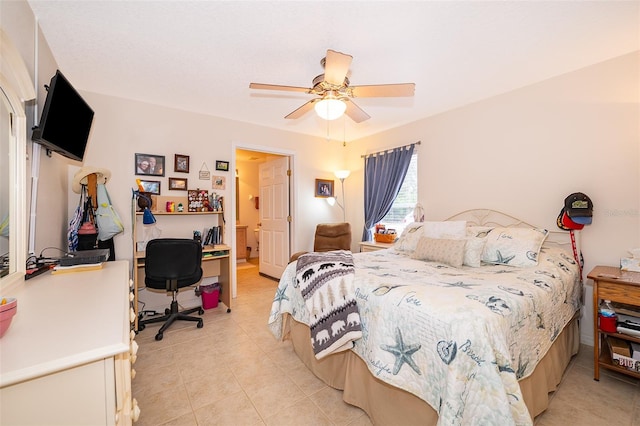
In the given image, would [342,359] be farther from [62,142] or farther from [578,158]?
[578,158]

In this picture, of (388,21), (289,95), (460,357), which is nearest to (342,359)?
(460,357)

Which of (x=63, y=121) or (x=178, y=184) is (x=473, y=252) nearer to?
(x=63, y=121)

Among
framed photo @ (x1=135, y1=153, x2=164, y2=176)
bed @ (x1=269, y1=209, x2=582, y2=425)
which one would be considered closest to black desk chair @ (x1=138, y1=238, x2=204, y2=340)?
framed photo @ (x1=135, y1=153, x2=164, y2=176)

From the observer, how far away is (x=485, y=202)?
3.23m

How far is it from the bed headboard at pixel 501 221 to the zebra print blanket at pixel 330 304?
6.64 ft

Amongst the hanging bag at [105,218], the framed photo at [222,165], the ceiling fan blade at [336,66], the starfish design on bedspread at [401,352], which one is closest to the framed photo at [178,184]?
the framed photo at [222,165]

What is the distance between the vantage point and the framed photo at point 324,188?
4.83 meters

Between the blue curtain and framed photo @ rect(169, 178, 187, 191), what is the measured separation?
2826mm

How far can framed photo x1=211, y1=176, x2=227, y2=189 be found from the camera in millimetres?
3793

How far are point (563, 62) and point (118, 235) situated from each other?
16.1 ft

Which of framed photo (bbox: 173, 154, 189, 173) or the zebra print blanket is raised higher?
framed photo (bbox: 173, 154, 189, 173)

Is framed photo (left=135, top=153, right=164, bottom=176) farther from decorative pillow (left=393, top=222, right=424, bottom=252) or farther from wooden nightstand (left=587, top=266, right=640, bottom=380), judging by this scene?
wooden nightstand (left=587, top=266, right=640, bottom=380)

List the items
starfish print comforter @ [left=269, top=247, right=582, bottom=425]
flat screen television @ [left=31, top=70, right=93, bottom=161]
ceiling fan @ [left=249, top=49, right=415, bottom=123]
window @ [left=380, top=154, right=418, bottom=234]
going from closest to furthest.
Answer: starfish print comforter @ [left=269, top=247, right=582, bottom=425], flat screen television @ [left=31, top=70, right=93, bottom=161], ceiling fan @ [left=249, top=49, right=415, bottom=123], window @ [left=380, top=154, right=418, bottom=234]

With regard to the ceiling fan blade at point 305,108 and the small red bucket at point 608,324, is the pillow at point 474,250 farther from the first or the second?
the ceiling fan blade at point 305,108
